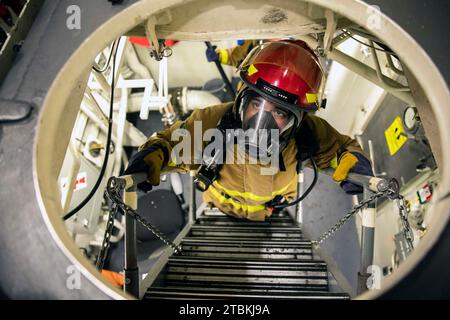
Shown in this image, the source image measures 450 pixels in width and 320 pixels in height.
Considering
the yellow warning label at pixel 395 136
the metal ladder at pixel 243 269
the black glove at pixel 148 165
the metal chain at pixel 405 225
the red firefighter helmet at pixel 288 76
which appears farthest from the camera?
the yellow warning label at pixel 395 136

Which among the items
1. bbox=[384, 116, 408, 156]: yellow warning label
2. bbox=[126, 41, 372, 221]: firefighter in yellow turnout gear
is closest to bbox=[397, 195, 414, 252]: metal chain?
bbox=[126, 41, 372, 221]: firefighter in yellow turnout gear

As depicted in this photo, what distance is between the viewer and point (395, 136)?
2615mm

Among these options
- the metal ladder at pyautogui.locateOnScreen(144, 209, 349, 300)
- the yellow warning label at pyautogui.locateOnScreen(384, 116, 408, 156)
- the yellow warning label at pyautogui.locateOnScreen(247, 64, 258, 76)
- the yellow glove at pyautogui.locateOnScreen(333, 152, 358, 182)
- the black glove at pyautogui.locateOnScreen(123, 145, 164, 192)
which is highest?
the yellow warning label at pyautogui.locateOnScreen(384, 116, 408, 156)

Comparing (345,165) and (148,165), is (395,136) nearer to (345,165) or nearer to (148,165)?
(345,165)

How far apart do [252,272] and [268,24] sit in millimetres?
1211

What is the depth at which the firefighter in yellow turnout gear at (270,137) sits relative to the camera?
1.89 metres

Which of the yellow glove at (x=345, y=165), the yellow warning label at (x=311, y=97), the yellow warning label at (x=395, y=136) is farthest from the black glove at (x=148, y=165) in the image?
the yellow warning label at (x=395, y=136)

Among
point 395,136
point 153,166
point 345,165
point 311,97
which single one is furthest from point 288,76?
point 395,136

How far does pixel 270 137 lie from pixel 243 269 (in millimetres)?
799

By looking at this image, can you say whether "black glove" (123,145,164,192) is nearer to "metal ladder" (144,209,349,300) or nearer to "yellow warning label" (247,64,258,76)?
"metal ladder" (144,209,349,300)

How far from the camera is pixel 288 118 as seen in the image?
1.96 meters

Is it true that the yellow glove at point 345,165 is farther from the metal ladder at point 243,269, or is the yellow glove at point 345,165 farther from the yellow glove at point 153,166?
the yellow glove at point 153,166

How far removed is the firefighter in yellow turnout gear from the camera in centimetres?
189

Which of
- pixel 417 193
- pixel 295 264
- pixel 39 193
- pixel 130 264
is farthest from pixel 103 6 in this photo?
pixel 417 193
